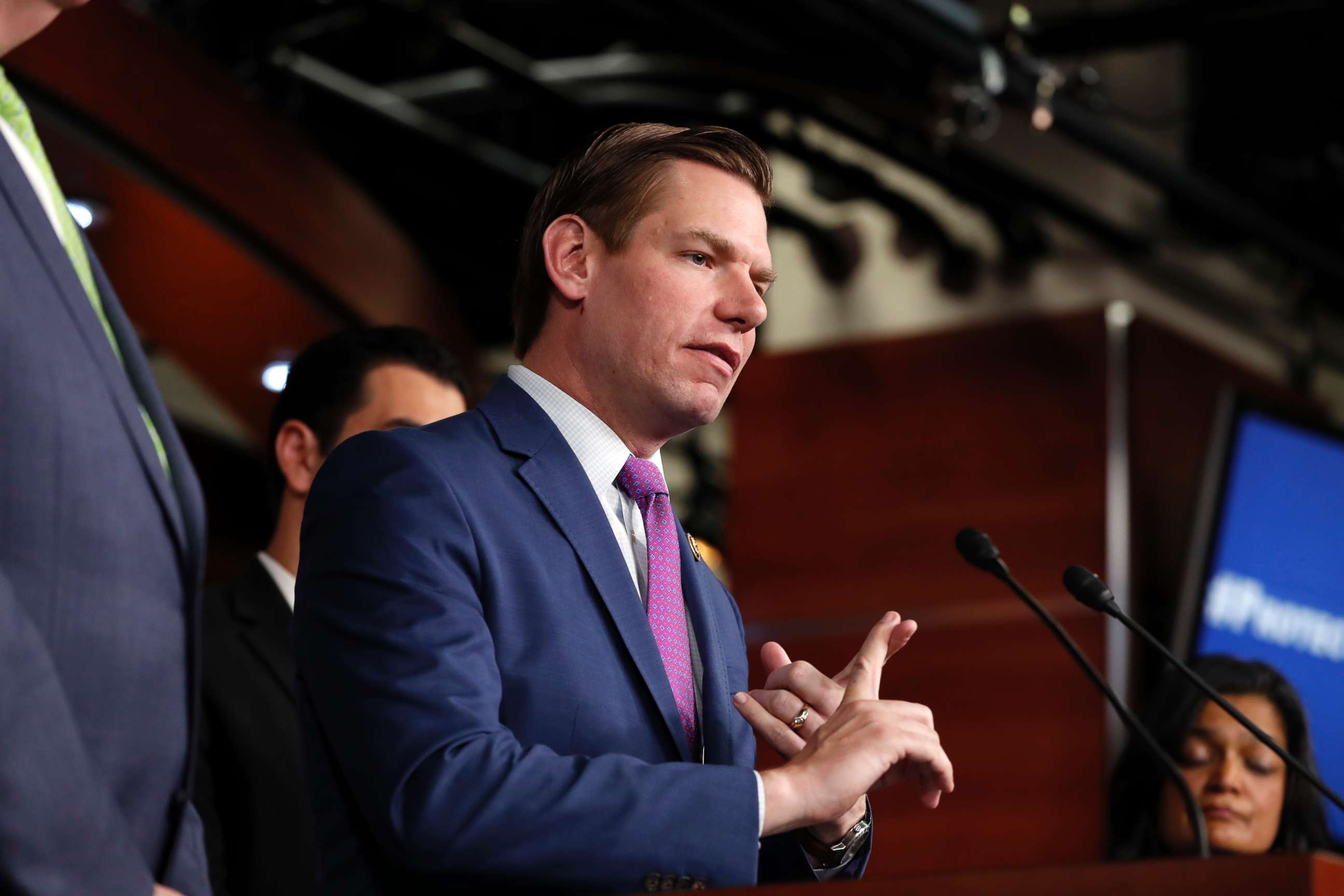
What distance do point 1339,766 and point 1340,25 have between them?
2.23 meters

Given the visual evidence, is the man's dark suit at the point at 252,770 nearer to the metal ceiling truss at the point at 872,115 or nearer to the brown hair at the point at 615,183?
the brown hair at the point at 615,183

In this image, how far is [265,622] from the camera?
2658mm

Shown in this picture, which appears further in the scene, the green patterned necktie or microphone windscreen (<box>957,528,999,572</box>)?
microphone windscreen (<box>957,528,999,572</box>)

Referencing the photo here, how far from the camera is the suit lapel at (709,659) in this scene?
5.52 feet

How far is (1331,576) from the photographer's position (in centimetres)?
515

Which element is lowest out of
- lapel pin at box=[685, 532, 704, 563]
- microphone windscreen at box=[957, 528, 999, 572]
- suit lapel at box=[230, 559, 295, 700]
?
suit lapel at box=[230, 559, 295, 700]

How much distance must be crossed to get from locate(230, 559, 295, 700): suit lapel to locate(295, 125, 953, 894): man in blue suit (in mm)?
884

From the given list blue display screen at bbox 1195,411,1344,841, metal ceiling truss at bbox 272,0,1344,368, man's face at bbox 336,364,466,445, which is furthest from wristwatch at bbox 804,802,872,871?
blue display screen at bbox 1195,411,1344,841

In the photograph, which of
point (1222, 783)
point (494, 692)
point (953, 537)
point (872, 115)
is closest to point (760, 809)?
point (494, 692)

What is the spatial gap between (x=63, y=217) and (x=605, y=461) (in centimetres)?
60

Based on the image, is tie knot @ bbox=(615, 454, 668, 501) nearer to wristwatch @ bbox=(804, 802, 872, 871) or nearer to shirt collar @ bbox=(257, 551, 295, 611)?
wristwatch @ bbox=(804, 802, 872, 871)

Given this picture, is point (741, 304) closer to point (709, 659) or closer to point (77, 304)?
point (709, 659)

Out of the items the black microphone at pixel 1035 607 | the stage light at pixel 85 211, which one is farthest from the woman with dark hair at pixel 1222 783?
the stage light at pixel 85 211

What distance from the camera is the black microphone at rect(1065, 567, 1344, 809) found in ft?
6.12
